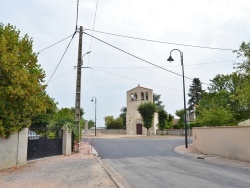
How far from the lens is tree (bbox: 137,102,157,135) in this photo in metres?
51.2

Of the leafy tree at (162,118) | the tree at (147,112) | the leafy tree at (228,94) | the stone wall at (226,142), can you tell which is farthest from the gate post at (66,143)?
the leafy tree at (162,118)

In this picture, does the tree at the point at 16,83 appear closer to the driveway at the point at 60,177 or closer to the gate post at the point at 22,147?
the gate post at the point at 22,147

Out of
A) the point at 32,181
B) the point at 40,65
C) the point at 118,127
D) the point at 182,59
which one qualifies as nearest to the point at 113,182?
the point at 32,181

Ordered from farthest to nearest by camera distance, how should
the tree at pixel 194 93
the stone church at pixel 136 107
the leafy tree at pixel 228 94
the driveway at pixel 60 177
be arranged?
1. the tree at pixel 194 93
2. the stone church at pixel 136 107
3. the leafy tree at pixel 228 94
4. the driveway at pixel 60 177

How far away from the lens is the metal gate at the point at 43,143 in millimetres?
16969

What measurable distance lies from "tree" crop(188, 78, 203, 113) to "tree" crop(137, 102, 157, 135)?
80.1 ft

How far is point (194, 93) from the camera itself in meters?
73.9

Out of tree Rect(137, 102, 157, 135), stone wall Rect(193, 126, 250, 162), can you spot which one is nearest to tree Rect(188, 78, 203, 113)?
tree Rect(137, 102, 157, 135)

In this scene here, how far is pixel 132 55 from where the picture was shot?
19.9 metres

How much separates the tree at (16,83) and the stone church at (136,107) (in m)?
40.2

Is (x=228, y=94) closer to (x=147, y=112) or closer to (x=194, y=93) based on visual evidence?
(x=147, y=112)

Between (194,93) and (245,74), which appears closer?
(245,74)

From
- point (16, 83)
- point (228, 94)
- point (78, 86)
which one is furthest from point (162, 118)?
point (16, 83)

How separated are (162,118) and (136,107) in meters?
5.47
